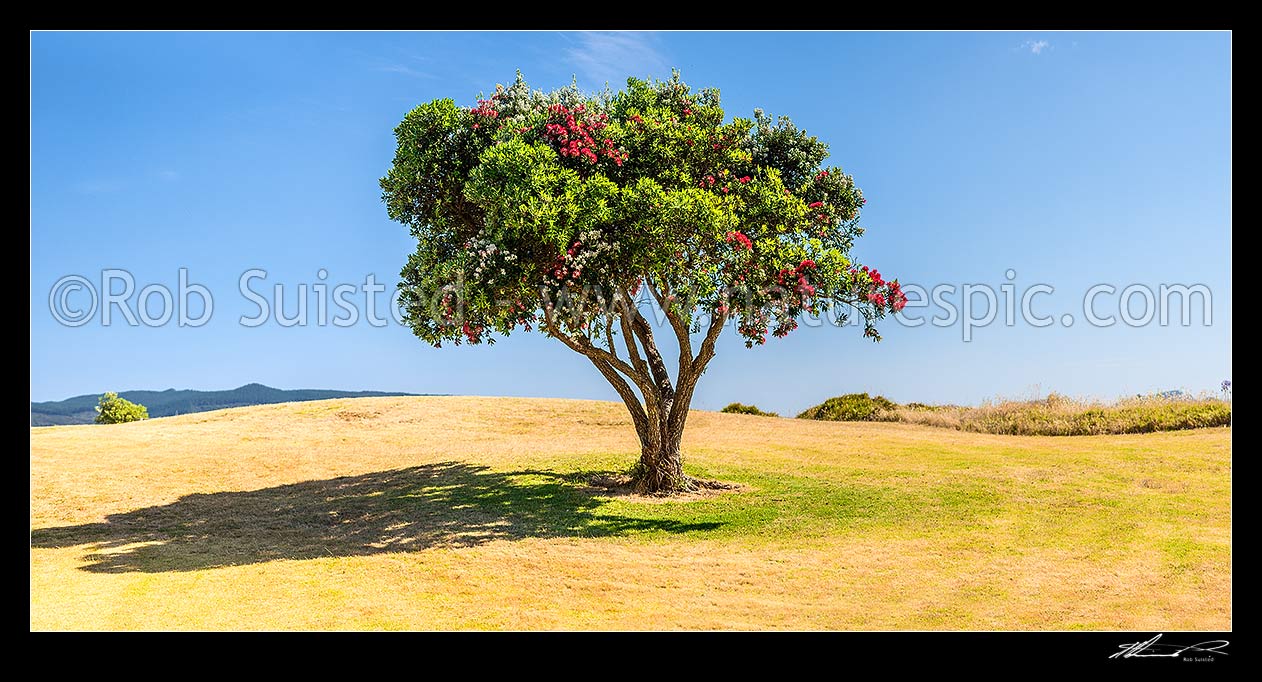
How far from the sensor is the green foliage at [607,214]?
52.9ft

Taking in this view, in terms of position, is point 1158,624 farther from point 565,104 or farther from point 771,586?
point 565,104

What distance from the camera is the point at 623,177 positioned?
17734mm

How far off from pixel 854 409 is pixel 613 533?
2370 centimetres

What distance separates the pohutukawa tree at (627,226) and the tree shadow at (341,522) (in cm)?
315

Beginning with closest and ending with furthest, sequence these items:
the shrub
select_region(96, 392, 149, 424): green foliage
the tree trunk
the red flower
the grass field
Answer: the grass field
the red flower
the tree trunk
the shrub
select_region(96, 392, 149, 424): green foliage

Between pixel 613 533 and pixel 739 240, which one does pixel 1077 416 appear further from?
pixel 613 533

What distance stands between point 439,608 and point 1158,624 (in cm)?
935

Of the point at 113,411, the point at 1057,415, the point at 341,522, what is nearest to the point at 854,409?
the point at 1057,415

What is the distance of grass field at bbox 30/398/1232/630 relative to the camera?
36.9ft

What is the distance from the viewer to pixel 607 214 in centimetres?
1597

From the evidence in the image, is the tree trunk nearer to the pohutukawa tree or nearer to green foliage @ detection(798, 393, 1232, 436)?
the pohutukawa tree
